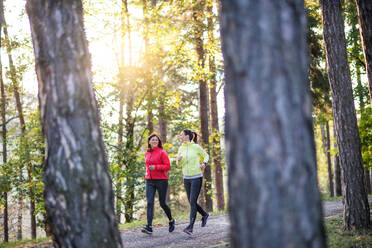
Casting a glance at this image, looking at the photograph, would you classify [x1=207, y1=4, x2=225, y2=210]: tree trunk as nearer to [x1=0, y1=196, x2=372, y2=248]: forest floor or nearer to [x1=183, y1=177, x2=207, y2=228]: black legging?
[x1=0, y1=196, x2=372, y2=248]: forest floor

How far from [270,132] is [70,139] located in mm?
1825

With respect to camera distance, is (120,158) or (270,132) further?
(120,158)

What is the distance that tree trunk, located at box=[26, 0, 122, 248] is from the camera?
2938 mm

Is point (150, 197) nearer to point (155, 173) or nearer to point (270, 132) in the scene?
point (155, 173)

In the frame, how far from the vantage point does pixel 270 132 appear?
6.07 ft

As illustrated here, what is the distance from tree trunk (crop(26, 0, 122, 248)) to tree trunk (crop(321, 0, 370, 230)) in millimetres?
6023

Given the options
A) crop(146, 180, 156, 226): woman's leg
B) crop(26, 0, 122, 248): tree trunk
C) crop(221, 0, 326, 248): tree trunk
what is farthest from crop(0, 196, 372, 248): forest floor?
crop(221, 0, 326, 248): tree trunk

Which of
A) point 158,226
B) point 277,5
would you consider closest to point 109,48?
point 158,226

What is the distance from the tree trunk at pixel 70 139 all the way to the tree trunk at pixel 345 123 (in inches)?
237

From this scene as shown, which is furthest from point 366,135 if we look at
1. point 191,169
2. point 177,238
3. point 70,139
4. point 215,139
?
point 70,139

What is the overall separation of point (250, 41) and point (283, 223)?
984 millimetres

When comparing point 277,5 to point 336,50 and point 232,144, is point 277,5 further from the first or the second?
point 336,50

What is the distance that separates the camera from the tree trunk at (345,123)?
24.3 feet

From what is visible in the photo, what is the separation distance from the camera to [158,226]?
32.2ft
